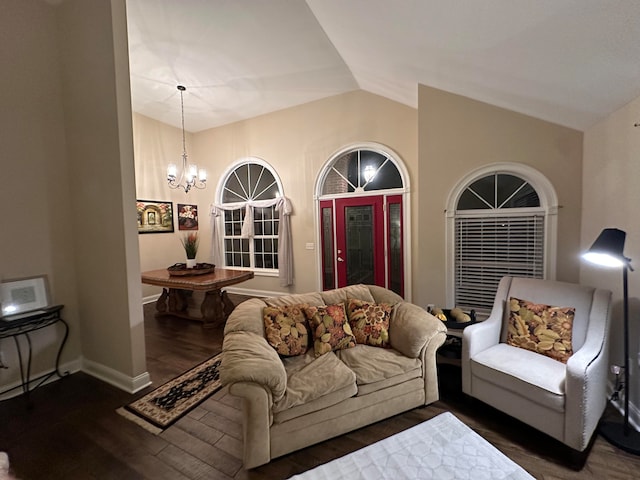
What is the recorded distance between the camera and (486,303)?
3.29m

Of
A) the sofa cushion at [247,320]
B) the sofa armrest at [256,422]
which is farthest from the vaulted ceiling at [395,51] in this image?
the sofa armrest at [256,422]

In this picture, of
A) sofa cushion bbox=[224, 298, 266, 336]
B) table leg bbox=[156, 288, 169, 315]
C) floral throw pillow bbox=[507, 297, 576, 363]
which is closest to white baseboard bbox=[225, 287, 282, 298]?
table leg bbox=[156, 288, 169, 315]

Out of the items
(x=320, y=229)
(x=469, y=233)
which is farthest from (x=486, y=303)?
(x=320, y=229)

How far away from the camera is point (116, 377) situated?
2578 millimetres

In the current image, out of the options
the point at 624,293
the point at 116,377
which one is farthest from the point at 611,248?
the point at 116,377

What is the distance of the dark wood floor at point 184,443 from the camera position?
165cm

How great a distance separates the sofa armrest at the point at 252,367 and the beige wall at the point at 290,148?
336cm

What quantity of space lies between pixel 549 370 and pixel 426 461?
46.6 inches

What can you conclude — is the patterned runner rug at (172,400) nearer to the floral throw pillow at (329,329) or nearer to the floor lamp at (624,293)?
the floral throw pillow at (329,329)

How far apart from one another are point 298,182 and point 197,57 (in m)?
2.41

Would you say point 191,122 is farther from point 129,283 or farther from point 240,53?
point 129,283

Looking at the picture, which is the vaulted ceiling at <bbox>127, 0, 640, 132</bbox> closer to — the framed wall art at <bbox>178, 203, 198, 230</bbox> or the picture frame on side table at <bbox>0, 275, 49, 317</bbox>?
the framed wall art at <bbox>178, 203, 198, 230</bbox>

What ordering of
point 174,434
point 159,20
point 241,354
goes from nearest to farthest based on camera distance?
point 241,354, point 174,434, point 159,20

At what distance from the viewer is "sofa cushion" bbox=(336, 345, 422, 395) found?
194cm
